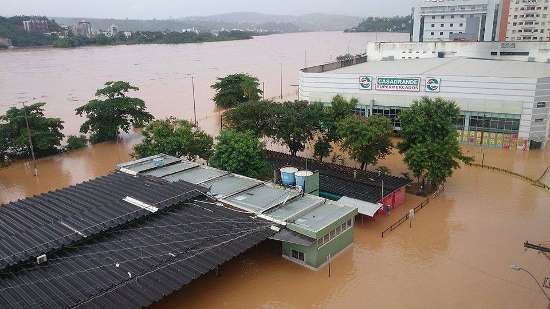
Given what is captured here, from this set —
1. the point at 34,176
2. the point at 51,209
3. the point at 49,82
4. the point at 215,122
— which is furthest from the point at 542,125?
the point at 49,82

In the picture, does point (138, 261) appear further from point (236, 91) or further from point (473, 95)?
point (236, 91)

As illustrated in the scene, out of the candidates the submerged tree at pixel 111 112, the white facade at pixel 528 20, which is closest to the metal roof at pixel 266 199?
the submerged tree at pixel 111 112

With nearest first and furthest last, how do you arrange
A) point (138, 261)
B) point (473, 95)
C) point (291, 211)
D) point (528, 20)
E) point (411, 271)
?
point (138, 261)
point (411, 271)
point (291, 211)
point (473, 95)
point (528, 20)

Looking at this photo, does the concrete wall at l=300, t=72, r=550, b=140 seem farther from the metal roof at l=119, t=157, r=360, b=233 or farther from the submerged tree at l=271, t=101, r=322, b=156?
the metal roof at l=119, t=157, r=360, b=233

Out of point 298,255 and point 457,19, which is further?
point 457,19

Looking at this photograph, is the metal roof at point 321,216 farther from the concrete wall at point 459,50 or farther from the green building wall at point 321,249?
the concrete wall at point 459,50

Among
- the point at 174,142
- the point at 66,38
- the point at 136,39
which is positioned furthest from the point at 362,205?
the point at 136,39
